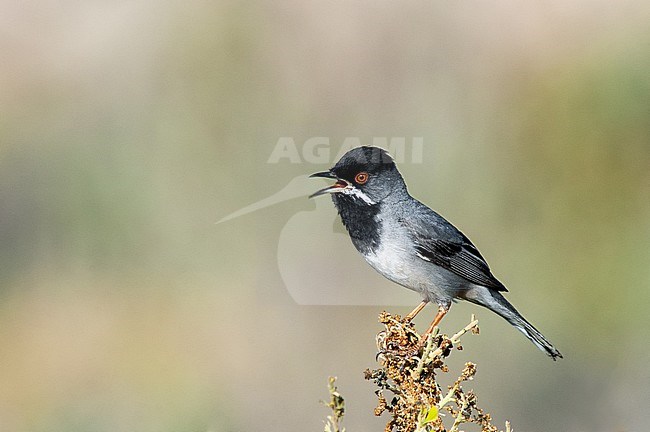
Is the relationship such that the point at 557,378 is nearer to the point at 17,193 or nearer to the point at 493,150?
the point at 493,150

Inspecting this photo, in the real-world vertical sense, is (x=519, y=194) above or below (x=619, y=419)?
above

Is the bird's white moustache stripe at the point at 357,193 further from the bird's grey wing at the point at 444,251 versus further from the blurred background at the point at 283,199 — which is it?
the blurred background at the point at 283,199

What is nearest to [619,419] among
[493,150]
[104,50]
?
[493,150]

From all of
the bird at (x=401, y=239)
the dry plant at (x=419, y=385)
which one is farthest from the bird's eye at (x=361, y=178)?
the dry plant at (x=419, y=385)

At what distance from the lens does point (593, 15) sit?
10789 mm

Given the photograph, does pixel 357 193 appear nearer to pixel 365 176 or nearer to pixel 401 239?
pixel 365 176

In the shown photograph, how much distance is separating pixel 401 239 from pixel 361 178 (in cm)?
36

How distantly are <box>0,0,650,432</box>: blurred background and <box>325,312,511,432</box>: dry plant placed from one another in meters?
3.48

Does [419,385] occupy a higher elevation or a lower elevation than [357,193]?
lower

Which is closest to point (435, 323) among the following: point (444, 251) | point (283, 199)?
point (444, 251)

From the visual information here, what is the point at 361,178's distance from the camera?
168 inches

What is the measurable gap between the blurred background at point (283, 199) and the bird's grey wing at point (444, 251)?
8.97 ft

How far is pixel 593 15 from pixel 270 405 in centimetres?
638

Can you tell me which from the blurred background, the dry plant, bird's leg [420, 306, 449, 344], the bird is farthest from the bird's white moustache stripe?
the blurred background
